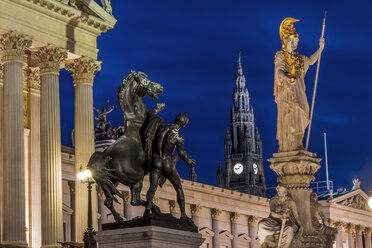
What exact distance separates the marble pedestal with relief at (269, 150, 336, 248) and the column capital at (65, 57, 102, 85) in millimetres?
22618

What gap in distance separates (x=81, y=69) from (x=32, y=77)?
224cm

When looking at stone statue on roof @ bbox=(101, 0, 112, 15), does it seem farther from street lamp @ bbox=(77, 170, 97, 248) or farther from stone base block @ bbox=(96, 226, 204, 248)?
stone base block @ bbox=(96, 226, 204, 248)

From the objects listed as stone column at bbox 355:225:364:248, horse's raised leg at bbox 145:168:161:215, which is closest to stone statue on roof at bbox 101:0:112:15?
horse's raised leg at bbox 145:168:161:215

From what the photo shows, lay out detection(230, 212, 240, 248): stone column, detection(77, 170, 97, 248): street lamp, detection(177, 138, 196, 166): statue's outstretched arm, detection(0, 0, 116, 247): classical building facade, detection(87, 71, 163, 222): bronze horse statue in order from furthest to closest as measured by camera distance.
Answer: detection(230, 212, 240, 248): stone column → detection(0, 0, 116, 247): classical building facade → detection(77, 170, 97, 248): street lamp → detection(177, 138, 196, 166): statue's outstretched arm → detection(87, 71, 163, 222): bronze horse statue

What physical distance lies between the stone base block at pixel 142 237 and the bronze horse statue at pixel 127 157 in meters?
0.46

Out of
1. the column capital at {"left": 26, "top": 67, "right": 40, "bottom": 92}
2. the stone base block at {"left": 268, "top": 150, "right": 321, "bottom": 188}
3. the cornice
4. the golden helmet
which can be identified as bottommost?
the stone base block at {"left": 268, "top": 150, "right": 321, "bottom": 188}

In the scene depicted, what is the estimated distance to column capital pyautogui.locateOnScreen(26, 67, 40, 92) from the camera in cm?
4287

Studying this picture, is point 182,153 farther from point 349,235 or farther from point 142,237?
point 349,235

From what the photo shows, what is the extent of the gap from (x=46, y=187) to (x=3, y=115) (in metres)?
3.52

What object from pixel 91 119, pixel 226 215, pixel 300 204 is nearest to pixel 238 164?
pixel 226 215

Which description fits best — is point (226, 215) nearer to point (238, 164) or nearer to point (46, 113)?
point (46, 113)

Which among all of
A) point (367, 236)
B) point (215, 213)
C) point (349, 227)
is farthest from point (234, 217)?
point (367, 236)

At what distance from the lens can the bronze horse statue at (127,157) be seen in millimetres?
16750

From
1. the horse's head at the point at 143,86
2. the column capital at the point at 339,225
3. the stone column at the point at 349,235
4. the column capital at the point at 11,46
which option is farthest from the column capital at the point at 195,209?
the horse's head at the point at 143,86
